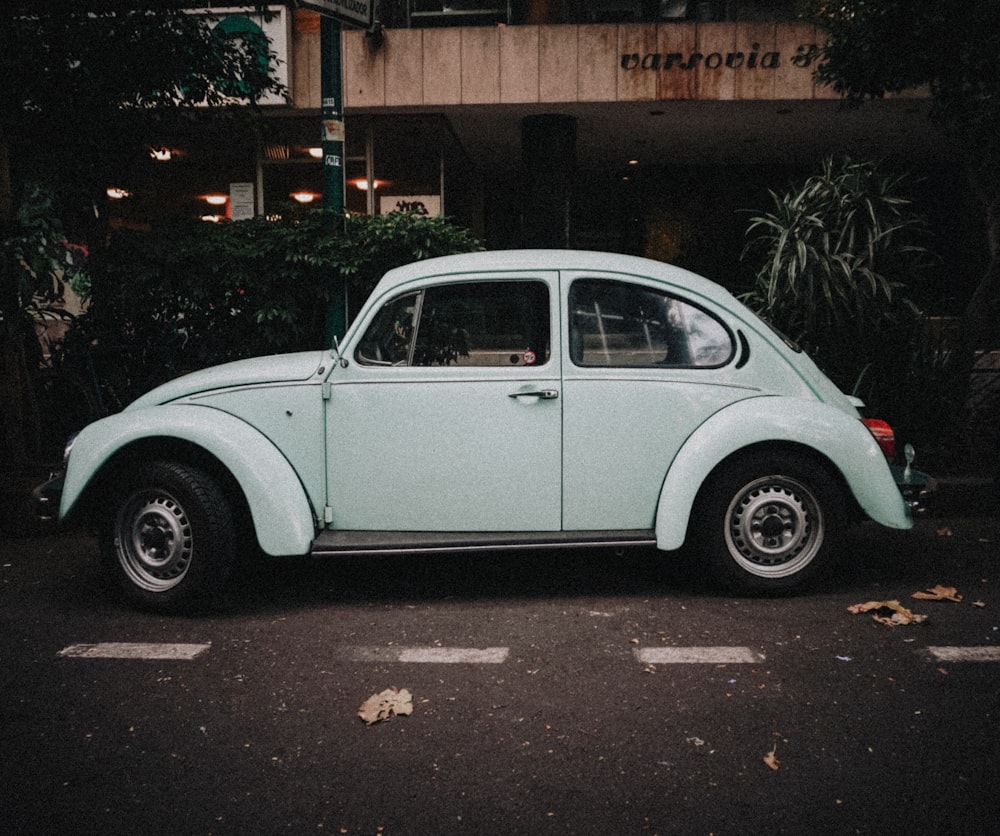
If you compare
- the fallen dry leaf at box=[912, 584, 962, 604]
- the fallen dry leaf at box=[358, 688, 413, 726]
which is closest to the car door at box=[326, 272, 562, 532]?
the fallen dry leaf at box=[358, 688, 413, 726]

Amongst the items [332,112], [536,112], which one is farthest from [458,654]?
[536,112]

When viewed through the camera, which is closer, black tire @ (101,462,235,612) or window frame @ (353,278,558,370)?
black tire @ (101,462,235,612)

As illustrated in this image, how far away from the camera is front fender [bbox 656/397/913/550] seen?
424 cm

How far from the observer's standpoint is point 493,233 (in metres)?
18.4

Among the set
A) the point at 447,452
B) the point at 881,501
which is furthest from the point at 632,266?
the point at 881,501

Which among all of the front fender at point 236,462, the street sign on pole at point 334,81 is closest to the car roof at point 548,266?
the front fender at point 236,462

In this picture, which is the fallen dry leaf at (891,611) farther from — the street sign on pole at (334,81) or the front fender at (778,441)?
the street sign on pole at (334,81)

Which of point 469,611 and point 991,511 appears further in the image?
point 991,511

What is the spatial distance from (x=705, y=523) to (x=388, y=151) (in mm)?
10542

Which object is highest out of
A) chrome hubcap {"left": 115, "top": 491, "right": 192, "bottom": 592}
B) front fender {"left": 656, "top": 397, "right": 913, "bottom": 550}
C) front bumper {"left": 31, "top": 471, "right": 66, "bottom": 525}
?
front fender {"left": 656, "top": 397, "right": 913, "bottom": 550}

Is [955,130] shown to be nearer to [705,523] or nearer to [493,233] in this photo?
[705,523]

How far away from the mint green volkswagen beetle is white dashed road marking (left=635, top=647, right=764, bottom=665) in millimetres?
609

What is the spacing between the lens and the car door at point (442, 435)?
14.1 feet

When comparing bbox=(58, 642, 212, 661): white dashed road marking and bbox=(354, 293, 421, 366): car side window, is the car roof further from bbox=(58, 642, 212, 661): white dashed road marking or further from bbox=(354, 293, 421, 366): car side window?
bbox=(58, 642, 212, 661): white dashed road marking
